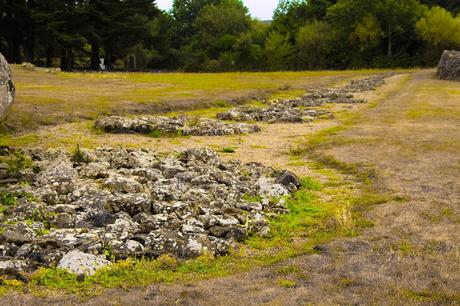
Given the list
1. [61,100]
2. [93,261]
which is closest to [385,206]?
[93,261]

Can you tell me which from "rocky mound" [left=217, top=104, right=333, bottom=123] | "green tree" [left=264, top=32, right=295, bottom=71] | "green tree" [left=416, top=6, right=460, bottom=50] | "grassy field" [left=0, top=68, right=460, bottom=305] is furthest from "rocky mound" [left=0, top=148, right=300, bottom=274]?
"green tree" [left=264, top=32, right=295, bottom=71]

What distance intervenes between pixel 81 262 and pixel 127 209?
2.77 m

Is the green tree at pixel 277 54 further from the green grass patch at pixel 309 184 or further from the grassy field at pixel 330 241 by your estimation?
the green grass patch at pixel 309 184

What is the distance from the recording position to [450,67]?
62781 mm

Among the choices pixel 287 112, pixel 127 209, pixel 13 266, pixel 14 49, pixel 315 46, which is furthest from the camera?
pixel 315 46

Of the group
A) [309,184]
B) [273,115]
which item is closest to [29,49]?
[273,115]

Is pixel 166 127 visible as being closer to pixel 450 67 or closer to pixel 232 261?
pixel 232 261

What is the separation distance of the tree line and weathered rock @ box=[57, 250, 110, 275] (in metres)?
67.8

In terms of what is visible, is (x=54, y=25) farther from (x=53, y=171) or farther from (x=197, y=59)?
(x=53, y=171)

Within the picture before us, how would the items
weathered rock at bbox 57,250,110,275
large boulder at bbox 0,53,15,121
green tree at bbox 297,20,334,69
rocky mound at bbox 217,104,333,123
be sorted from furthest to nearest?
green tree at bbox 297,20,334,69
rocky mound at bbox 217,104,333,123
large boulder at bbox 0,53,15,121
weathered rock at bbox 57,250,110,275

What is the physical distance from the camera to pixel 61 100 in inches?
1256

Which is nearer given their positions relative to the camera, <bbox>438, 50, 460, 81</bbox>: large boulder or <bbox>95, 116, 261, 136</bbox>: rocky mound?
<bbox>95, 116, 261, 136</bbox>: rocky mound

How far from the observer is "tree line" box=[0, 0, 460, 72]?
77562mm

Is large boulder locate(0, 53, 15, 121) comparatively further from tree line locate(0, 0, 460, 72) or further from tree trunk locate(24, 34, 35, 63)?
tree trunk locate(24, 34, 35, 63)
